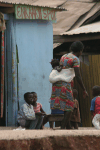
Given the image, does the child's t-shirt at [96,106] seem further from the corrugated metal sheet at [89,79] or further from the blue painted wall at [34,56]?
the corrugated metal sheet at [89,79]

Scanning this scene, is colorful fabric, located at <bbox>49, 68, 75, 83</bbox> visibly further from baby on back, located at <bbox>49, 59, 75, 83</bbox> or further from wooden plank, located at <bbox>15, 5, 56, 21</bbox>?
wooden plank, located at <bbox>15, 5, 56, 21</bbox>

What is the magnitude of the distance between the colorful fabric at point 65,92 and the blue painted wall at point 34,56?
2026 mm

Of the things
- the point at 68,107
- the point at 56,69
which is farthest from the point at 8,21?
the point at 68,107

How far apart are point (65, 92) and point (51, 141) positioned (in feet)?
7.79

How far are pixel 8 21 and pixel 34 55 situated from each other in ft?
3.16

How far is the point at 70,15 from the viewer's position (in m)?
12.0

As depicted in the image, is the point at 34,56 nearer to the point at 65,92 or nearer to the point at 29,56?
the point at 29,56

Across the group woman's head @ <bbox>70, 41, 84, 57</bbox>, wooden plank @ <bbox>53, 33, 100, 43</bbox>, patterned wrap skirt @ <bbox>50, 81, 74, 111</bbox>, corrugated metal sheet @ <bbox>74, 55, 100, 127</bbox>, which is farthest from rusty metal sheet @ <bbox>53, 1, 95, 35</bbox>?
patterned wrap skirt @ <bbox>50, 81, 74, 111</bbox>

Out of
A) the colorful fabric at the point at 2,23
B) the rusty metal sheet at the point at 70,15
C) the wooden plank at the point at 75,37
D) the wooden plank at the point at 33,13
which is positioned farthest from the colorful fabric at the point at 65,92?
the rusty metal sheet at the point at 70,15

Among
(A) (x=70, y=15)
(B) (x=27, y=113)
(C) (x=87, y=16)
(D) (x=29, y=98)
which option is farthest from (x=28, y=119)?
(A) (x=70, y=15)

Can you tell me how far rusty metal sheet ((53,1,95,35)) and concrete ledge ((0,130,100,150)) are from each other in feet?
27.8

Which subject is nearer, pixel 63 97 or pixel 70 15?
pixel 63 97

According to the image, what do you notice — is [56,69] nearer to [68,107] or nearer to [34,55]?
[68,107]

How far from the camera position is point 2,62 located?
7039 millimetres
